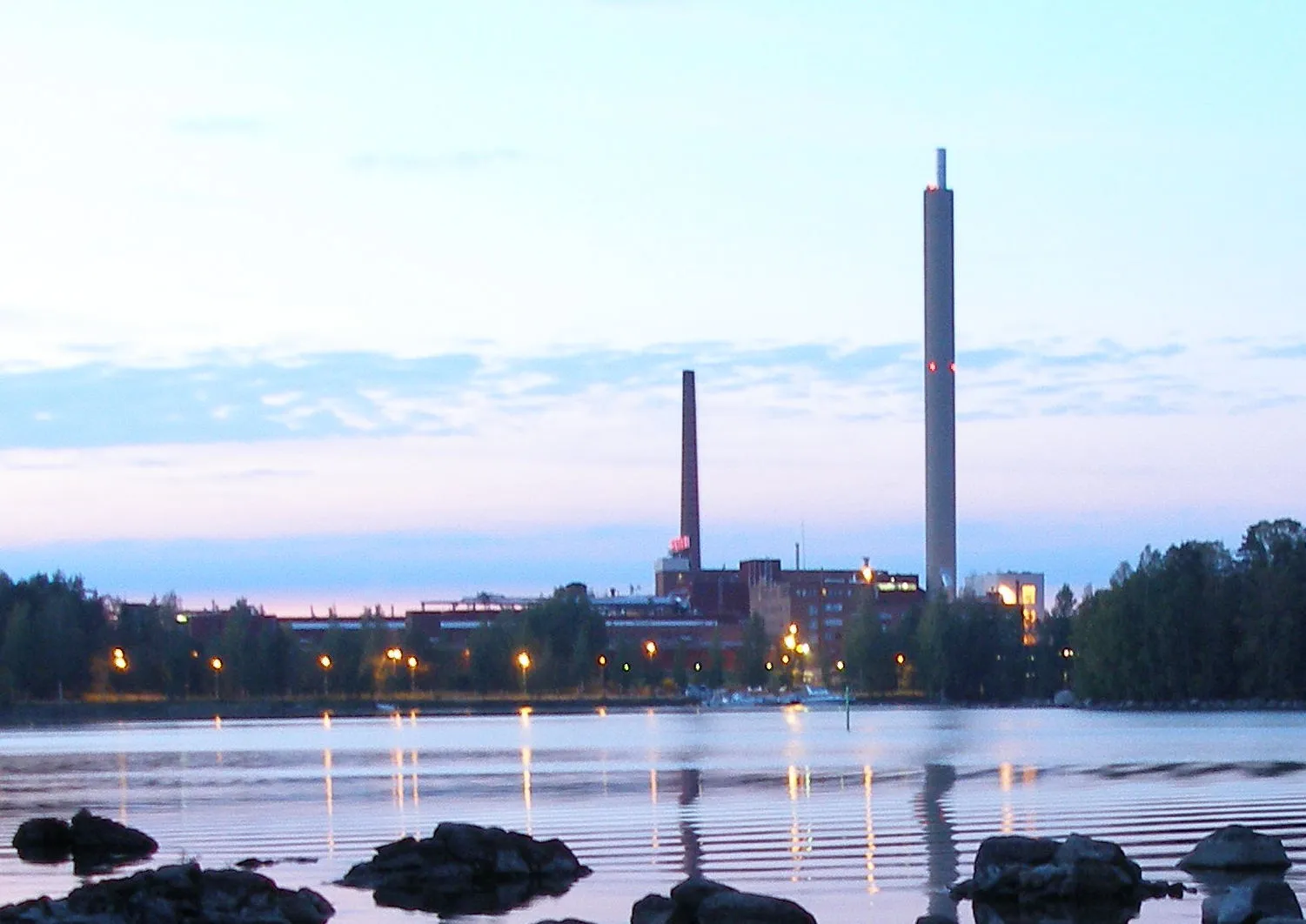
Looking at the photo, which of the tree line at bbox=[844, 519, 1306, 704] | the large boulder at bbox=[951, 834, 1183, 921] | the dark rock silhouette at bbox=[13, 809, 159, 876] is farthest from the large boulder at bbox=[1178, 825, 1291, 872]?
the tree line at bbox=[844, 519, 1306, 704]

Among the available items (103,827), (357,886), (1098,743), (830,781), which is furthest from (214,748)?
(357,886)

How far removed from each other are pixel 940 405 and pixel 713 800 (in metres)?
127

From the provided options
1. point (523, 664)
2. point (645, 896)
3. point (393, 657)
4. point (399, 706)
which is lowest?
point (399, 706)

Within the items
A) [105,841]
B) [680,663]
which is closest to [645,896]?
[105,841]

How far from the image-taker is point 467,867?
104 feet

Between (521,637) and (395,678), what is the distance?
11397 millimetres

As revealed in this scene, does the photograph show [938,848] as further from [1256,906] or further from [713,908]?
[1256,906]

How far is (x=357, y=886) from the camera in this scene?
30.7 m

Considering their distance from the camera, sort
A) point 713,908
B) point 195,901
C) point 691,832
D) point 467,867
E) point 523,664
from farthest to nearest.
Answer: point 523,664 < point 691,832 < point 467,867 < point 195,901 < point 713,908

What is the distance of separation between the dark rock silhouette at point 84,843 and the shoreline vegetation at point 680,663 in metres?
90.6

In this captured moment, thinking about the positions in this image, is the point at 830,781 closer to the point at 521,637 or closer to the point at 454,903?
the point at 454,903

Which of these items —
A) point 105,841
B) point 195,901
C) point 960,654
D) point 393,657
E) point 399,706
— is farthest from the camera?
point 393,657

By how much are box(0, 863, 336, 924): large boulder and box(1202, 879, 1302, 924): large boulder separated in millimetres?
10375

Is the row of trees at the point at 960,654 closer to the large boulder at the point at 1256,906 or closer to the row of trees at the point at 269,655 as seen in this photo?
the row of trees at the point at 269,655
